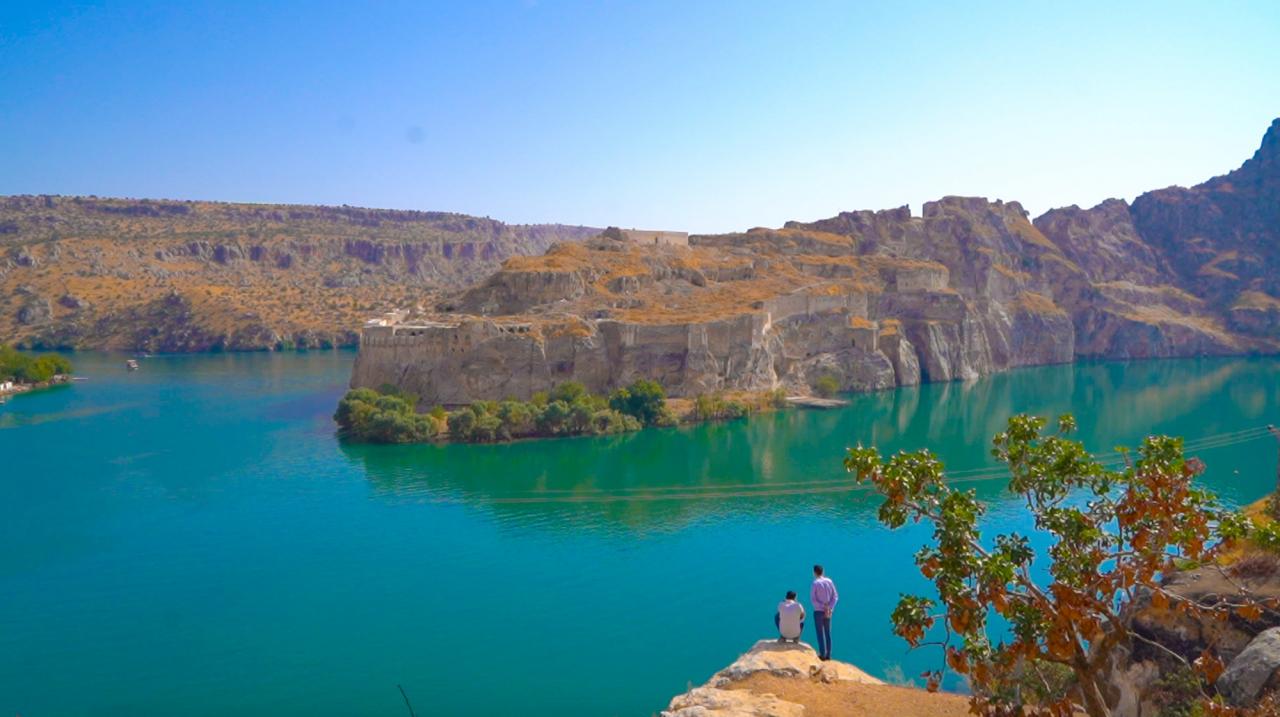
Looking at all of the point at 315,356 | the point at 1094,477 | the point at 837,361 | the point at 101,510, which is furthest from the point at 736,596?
the point at 315,356

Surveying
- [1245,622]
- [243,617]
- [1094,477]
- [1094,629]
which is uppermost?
[1094,477]

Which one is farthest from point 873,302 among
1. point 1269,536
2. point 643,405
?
point 1269,536

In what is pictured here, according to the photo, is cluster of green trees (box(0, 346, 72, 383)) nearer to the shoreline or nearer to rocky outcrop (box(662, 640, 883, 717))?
the shoreline

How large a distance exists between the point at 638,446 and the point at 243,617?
65.8 feet

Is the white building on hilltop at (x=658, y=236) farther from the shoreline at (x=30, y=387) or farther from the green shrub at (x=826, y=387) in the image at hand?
the shoreline at (x=30, y=387)

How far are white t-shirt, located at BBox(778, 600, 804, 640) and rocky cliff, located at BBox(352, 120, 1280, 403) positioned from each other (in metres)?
31.6

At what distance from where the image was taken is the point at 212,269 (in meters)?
108

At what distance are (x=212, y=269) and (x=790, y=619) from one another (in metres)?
113

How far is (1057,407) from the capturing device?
47438 mm

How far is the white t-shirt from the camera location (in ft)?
37.9

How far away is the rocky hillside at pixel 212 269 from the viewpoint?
274 ft

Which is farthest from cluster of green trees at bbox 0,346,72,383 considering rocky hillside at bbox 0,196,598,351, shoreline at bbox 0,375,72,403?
rocky hillside at bbox 0,196,598,351

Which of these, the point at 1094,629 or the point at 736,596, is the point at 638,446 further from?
the point at 1094,629

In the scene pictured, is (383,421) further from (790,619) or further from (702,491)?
(790,619)
